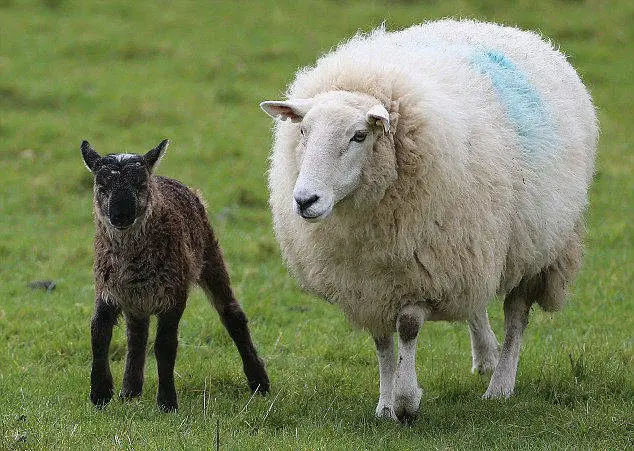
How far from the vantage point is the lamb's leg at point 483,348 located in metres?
7.56

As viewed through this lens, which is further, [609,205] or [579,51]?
[579,51]

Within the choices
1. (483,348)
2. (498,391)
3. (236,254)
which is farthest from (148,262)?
(236,254)

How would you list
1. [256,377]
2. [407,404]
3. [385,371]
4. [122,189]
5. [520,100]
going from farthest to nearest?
[256,377], [520,100], [385,371], [407,404], [122,189]

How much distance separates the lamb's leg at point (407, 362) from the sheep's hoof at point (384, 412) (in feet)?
0.91

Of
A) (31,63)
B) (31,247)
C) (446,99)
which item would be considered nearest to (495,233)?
(446,99)

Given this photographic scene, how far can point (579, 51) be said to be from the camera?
17.1 m

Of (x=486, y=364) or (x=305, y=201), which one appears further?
(x=486, y=364)

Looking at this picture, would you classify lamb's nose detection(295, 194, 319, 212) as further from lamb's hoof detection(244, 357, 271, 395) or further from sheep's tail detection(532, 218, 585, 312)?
sheep's tail detection(532, 218, 585, 312)

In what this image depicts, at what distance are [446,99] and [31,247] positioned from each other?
210 inches

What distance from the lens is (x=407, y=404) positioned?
6.02 metres

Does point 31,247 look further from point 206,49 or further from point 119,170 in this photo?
point 206,49

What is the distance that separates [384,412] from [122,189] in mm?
2003

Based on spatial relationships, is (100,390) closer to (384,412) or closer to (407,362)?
(384,412)

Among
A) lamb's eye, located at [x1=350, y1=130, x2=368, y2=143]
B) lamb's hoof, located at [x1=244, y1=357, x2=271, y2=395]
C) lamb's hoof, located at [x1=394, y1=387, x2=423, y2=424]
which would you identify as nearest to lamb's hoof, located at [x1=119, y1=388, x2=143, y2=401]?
lamb's hoof, located at [x1=244, y1=357, x2=271, y2=395]
